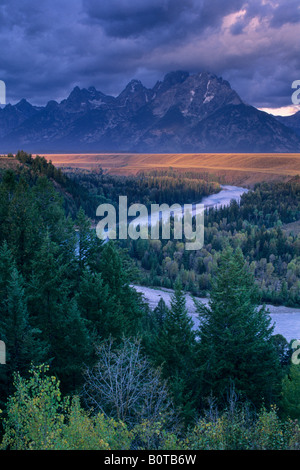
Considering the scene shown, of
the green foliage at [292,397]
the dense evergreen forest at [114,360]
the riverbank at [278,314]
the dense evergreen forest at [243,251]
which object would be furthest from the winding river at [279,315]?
the green foliage at [292,397]

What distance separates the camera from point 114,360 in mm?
18594

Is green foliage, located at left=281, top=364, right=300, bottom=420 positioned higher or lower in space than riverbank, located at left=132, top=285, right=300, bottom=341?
higher

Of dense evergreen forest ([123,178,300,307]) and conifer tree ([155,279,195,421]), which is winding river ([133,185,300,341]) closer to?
dense evergreen forest ([123,178,300,307])

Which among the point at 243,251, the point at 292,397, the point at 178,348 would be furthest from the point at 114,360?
the point at 243,251

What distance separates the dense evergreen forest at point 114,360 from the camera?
1274cm

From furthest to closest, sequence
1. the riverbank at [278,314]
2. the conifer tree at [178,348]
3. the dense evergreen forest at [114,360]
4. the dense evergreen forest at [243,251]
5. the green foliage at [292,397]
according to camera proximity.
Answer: the dense evergreen forest at [243,251], the riverbank at [278,314], the conifer tree at [178,348], the green foliage at [292,397], the dense evergreen forest at [114,360]

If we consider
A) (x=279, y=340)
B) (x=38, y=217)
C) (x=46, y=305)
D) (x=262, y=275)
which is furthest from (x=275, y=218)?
(x=46, y=305)

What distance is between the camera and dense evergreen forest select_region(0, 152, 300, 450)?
12.7m

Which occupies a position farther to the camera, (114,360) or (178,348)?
(178,348)

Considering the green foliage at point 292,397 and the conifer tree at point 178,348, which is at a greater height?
the conifer tree at point 178,348

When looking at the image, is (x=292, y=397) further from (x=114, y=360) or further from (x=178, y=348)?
(x=114, y=360)

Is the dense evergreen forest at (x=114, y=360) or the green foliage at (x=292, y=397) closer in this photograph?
the dense evergreen forest at (x=114, y=360)

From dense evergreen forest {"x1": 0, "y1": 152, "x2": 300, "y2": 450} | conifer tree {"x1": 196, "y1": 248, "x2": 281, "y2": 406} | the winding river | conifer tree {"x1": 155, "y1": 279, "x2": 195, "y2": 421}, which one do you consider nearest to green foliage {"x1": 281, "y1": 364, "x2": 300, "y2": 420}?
dense evergreen forest {"x1": 0, "y1": 152, "x2": 300, "y2": 450}

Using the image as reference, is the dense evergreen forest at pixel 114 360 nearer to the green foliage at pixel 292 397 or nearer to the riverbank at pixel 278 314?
the green foliage at pixel 292 397
